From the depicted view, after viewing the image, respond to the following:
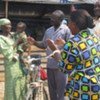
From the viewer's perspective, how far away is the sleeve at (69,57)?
15.3ft

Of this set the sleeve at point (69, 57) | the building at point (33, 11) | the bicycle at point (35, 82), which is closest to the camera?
the sleeve at point (69, 57)

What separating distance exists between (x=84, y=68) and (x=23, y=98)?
269 centimetres

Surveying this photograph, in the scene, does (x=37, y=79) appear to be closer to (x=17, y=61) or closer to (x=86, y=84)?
(x=17, y=61)

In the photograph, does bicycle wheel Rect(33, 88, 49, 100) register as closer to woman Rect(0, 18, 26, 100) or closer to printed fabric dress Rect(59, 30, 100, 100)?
woman Rect(0, 18, 26, 100)

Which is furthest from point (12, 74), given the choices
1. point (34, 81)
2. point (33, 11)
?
point (33, 11)

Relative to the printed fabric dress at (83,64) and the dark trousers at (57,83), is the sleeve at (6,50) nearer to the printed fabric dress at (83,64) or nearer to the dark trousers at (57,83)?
the dark trousers at (57,83)

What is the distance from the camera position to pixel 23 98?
7227 millimetres

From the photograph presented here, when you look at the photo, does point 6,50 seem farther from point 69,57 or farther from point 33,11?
point 33,11

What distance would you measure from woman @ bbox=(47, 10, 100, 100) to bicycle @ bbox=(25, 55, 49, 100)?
10.3ft

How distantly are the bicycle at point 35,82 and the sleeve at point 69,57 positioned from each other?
3.15 metres

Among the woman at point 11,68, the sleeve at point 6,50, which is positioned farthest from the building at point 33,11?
the sleeve at point 6,50

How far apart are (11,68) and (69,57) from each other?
244 centimetres

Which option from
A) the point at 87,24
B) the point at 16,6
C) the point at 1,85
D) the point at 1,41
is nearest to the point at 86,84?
the point at 87,24

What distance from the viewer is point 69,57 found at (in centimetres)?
466
